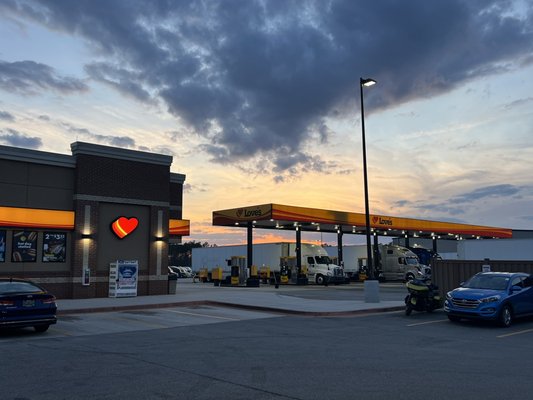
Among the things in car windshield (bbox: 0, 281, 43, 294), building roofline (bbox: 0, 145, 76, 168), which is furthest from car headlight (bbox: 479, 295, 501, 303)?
building roofline (bbox: 0, 145, 76, 168)

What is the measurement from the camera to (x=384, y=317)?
19016 millimetres

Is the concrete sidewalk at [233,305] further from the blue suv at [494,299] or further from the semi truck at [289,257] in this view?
the semi truck at [289,257]

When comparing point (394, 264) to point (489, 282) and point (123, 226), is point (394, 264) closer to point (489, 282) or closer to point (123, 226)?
point (123, 226)

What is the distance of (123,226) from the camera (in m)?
27.1

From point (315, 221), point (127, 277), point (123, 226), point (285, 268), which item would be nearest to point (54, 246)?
point (123, 226)

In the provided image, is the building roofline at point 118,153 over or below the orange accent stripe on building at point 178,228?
over

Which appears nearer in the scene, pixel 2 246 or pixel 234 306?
pixel 234 306

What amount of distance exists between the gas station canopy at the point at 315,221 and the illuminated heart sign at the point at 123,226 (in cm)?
1651

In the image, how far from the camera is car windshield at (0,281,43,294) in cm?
1418

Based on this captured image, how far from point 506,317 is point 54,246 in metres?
19.3

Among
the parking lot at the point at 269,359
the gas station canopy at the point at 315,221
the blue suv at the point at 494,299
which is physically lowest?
the parking lot at the point at 269,359

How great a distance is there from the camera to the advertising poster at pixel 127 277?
85.6ft

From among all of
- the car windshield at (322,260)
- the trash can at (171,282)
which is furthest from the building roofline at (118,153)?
the car windshield at (322,260)

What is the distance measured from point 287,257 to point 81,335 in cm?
3580
